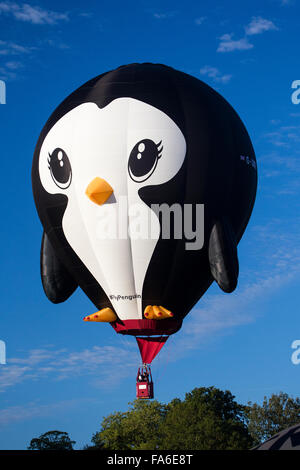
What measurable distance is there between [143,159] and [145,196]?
112 centimetres

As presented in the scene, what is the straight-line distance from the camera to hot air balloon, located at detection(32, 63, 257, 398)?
80.6 ft

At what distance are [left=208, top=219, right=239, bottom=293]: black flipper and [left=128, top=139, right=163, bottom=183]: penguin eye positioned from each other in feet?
9.18

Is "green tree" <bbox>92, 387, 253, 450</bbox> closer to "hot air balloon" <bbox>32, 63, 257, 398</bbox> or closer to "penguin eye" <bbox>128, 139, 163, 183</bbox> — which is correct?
"hot air balloon" <bbox>32, 63, 257, 398</bbox>

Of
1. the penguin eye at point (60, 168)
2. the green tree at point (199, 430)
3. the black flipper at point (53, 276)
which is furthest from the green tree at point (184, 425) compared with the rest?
the penguin eye at point (60, 168)

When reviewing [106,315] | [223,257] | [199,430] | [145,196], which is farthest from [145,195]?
[199,430]

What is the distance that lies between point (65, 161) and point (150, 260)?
4192mm

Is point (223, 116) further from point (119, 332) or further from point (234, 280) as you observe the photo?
point (119, 332)

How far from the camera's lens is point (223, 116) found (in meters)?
26.5

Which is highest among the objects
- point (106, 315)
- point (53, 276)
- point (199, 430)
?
point (53, 276)

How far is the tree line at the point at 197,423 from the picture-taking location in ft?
158

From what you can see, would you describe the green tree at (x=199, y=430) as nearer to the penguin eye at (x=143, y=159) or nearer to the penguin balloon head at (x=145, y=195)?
the penguin balloon head at (x=145, y=195)

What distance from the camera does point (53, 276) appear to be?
27906 millimetres

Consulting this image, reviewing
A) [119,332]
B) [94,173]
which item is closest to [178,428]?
[119,332]

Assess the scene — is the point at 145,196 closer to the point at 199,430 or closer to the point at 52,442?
the point at 199,430
